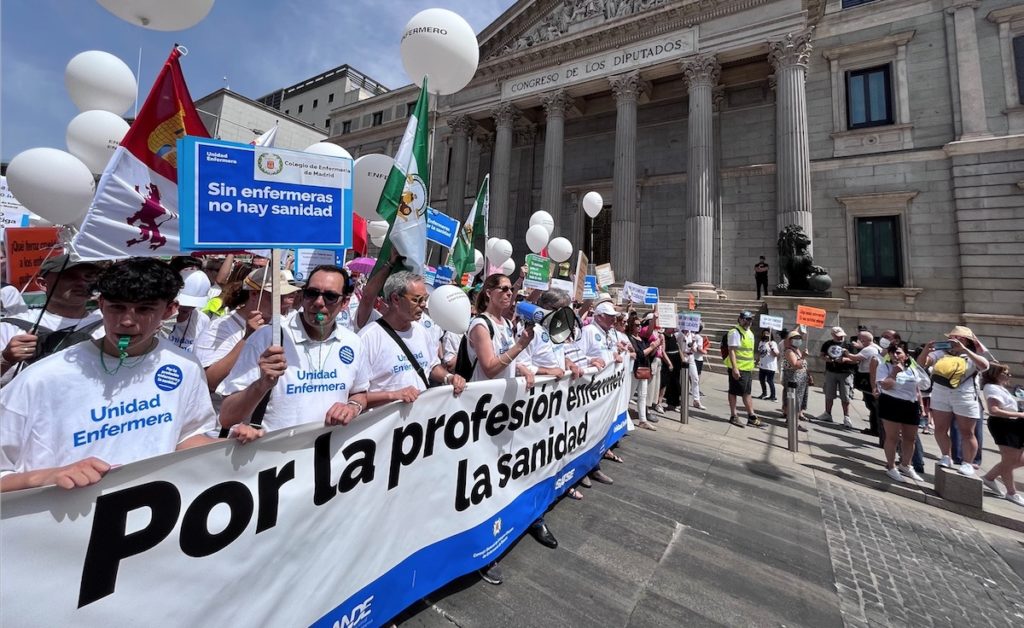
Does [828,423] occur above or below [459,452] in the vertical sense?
below

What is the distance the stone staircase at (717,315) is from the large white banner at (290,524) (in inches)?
474

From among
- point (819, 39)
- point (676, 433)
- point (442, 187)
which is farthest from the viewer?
point (442, 187)

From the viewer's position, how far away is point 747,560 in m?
3.33

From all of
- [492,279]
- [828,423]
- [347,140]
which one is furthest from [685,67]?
[347,140]

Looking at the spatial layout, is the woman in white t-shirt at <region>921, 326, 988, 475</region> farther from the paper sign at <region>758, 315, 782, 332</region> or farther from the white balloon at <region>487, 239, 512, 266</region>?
the white balloon at <region>487, 239, 512, 266</region>

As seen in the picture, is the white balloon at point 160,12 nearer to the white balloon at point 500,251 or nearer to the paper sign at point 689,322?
the white balloon at point 500,251

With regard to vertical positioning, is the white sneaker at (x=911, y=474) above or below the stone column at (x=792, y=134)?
below

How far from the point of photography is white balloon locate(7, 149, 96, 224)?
4.25m

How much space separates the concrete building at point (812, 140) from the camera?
14023 mm

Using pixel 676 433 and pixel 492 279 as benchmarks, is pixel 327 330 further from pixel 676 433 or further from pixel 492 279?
pixel 676 433

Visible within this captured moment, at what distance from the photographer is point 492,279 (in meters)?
3.32

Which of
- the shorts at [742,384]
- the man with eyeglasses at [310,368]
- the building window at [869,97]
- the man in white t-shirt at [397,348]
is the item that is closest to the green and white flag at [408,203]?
the man in white t-shirt at [397,348]

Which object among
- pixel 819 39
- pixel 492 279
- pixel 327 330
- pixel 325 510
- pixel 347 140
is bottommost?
pixel 325 510

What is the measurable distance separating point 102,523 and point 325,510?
0.79 m
